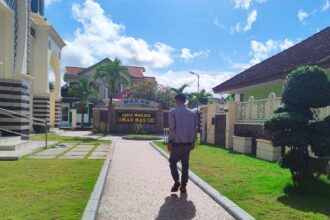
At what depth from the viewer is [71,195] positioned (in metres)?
6.47

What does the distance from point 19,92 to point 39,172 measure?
7627mm

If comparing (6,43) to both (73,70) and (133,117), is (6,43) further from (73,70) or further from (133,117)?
(73,70)

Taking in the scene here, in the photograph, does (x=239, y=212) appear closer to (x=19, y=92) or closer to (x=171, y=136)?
(x=171, y=136)

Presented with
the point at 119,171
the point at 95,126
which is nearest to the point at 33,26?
the point at 95,126

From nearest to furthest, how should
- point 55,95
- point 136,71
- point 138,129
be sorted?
point 55,95 → point 138,129 → point 136,71

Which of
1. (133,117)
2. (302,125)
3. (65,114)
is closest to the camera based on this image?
(302,125)

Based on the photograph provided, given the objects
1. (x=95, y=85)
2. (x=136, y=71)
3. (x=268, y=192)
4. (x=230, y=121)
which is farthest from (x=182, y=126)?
(x=136, y=71)

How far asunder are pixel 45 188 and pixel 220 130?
40.7ft

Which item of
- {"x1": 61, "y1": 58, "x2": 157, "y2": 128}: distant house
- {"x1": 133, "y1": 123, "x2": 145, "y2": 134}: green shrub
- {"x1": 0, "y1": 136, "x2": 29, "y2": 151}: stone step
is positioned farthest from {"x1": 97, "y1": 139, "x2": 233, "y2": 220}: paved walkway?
{"x1": 61, "y1": 58, "x2": 157, "y2": 128}: distant house

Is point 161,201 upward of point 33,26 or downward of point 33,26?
downward

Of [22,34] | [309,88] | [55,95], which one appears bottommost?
[309,88]

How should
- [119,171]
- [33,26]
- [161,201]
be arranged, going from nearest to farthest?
1. [161,201]
2. [119,171]
3. [33,26]

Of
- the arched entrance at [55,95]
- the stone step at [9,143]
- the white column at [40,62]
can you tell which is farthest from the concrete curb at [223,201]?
the arched entrance at [55,95]

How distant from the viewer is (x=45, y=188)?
704 cm
